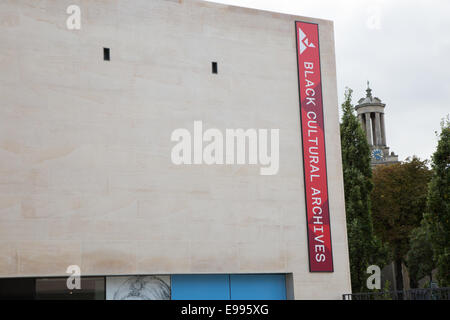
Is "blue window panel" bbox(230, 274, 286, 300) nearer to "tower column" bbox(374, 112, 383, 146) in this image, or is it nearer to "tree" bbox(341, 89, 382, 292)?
"tree" bbox(341, 89, 382, 292)

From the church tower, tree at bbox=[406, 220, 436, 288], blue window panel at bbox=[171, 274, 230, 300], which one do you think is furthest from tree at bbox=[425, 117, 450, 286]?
the church tower

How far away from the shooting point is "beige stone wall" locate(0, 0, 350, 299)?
17.6 metres

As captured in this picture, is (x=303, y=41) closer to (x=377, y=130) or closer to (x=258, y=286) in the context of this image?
(x=258, y=286)

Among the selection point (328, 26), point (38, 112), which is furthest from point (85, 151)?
point (328, 26)

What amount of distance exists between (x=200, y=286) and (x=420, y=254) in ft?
110

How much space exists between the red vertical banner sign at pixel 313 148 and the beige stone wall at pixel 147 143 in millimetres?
272

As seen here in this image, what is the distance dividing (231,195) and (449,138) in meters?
14.9

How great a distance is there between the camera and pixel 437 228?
2881 centimetres

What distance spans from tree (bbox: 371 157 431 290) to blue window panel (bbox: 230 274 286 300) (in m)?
30.8

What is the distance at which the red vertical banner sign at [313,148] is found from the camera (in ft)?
67.9

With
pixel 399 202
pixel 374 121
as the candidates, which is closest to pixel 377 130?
pixel 374 121

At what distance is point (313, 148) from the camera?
69.9ft
